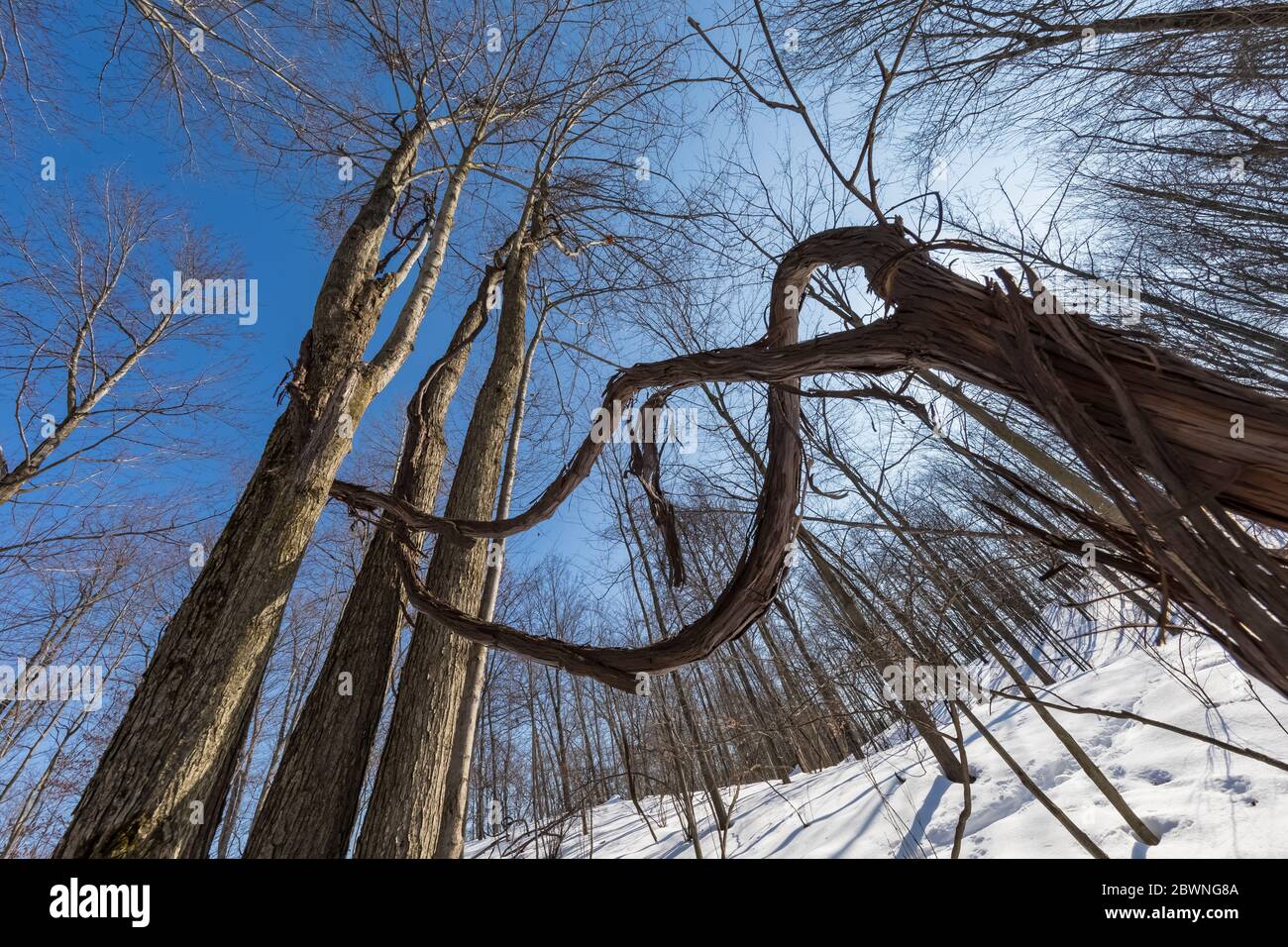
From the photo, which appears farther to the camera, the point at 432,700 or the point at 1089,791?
the point at 1089,791

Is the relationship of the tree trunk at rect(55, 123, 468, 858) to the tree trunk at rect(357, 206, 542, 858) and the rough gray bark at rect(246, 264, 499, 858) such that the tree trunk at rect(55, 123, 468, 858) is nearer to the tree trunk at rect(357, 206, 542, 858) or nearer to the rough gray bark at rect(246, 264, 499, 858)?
the rough gray bark at rect(246, 264, 499, 858)

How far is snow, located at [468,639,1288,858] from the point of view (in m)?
3.21

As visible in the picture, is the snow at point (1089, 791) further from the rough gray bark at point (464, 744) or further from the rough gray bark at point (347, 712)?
the rough gray bark at point (347, 712)

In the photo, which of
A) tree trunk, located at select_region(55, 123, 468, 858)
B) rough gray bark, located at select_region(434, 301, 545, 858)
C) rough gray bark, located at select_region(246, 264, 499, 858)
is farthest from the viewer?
rough gray bark, located at select_region(434, 301, 545, 858)

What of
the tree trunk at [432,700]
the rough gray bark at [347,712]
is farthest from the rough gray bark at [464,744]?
the rough gray bark at [347,712]

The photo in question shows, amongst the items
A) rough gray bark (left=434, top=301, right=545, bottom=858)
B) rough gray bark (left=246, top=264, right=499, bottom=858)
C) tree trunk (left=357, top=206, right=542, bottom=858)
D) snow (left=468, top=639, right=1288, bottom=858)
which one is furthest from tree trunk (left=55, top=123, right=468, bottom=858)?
snow (left=468, top=639, right=1288, bottom=858)

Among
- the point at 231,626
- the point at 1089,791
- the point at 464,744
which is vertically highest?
the point at 231,626

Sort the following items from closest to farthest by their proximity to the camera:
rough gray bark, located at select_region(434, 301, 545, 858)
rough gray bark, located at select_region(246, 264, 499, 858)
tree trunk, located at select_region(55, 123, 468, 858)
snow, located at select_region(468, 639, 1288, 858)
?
tree trunk, located at select_region(55, 123, 468, 858), rough gray bark, located at select_region(246, 264, 499, 858), rough gray bark, located at select_region(434, 301, 545, 858), snow, located at select_region(468, 639, 1288, 858)

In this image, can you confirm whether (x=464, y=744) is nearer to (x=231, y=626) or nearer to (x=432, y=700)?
(x=432, y=700)

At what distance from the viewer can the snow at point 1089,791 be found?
3.21 m

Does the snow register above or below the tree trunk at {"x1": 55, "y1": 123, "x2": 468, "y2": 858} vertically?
below

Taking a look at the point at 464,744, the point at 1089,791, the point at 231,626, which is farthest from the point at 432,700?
the point at 1089,791

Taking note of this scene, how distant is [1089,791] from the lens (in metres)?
4.23
